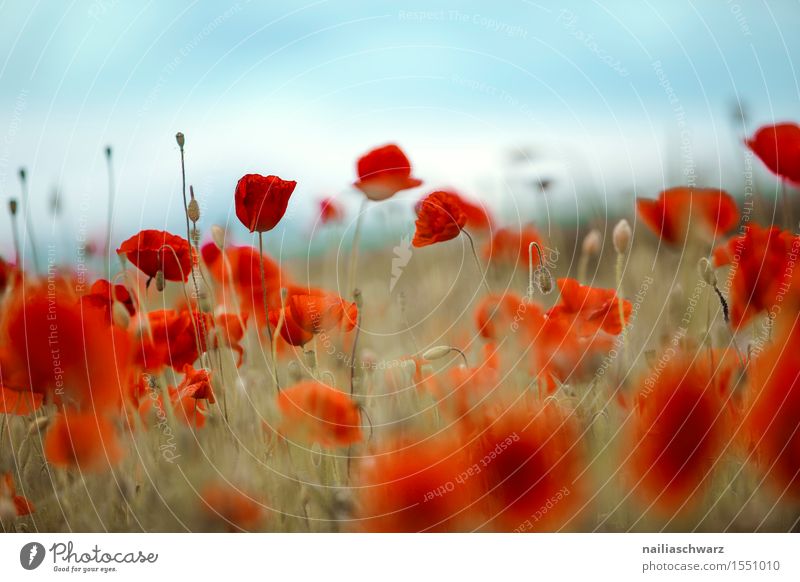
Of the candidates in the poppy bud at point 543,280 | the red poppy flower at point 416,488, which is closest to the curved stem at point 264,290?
the red poppy flower at point 416,488

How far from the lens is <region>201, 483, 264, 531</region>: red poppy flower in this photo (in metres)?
0.73

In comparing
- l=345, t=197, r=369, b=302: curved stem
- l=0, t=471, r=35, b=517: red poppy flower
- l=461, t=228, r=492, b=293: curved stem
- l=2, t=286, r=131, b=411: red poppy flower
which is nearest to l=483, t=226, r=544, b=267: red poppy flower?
l=461, t=228, r=492, b=293: curved stem

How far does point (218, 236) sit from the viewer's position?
73 cm

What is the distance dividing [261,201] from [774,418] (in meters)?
0.47

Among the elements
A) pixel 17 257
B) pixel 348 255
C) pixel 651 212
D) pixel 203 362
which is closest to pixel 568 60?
pixel 651 212

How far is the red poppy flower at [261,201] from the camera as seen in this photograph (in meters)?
0.71

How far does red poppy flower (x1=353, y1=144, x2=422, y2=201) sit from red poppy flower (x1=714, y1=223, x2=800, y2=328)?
27 cm

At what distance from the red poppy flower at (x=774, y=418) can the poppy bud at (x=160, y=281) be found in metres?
0.50

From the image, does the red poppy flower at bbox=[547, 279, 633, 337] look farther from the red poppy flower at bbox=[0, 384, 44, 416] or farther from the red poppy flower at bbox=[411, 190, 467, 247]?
the red poppy flower at bbox=[0, 384, 44, 416]

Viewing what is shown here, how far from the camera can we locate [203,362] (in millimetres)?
720

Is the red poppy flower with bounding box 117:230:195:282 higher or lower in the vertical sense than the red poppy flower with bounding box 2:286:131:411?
higher
